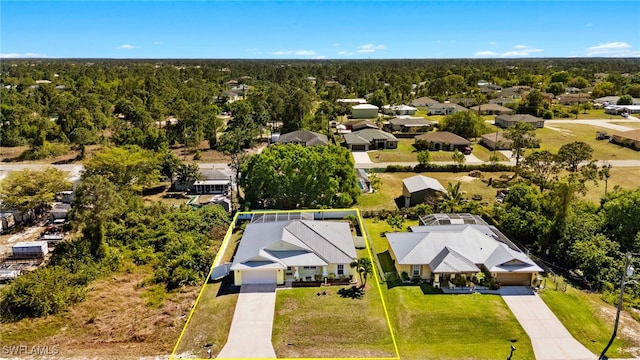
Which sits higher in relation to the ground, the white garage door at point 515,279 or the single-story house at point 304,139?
the single-story house at point 304,139

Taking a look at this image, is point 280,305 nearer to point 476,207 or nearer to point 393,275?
point 393,275

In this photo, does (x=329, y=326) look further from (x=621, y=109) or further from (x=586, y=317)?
(x=621, y=109)

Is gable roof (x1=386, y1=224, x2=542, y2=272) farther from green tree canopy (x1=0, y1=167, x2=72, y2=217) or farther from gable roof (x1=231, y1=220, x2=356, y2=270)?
green tree canopy (x1=0, y1=167, x2=72, y2=217)

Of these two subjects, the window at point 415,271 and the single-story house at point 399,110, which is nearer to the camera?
the window at point 415,271

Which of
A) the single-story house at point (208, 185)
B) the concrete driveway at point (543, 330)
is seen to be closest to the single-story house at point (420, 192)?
the concrete driveway at point (543, 330)

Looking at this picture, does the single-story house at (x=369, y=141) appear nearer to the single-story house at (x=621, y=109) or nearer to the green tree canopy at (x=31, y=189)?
the green tree canopy at (x=31, y=189)

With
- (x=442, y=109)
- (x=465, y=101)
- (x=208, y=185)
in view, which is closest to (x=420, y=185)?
(x=208, y=185)

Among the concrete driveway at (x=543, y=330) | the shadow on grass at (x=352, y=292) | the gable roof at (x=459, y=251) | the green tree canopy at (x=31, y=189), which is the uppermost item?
the green tree canopy at (x=31, y=189)
